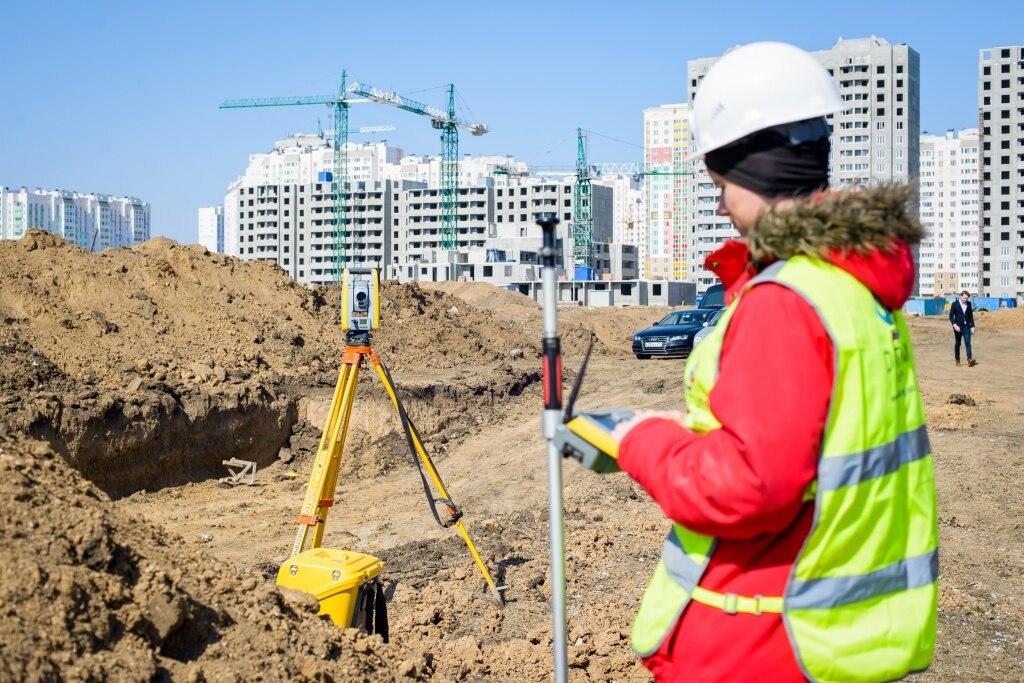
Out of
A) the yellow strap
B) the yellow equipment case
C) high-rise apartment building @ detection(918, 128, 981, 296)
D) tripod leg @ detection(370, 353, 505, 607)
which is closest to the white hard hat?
the yellow strap

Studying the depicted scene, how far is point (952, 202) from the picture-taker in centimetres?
12975

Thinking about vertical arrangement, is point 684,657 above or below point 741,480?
below

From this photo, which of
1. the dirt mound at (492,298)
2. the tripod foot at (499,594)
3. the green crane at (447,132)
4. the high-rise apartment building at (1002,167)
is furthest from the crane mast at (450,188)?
the tripod foot at (499,594)

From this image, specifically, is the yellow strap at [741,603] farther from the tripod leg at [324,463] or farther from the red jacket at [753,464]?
the tripod leg at [324,463]

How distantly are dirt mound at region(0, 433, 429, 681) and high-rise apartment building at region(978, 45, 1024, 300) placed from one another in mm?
90117

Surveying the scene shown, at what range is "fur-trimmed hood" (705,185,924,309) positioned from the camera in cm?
162

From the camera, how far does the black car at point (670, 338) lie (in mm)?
20016

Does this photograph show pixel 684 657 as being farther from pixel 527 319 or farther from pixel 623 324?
pixel 623 324

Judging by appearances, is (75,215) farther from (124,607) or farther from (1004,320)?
(124,607)

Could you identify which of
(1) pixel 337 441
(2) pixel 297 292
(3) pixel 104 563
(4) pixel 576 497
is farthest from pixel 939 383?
(3) pixel 104 563

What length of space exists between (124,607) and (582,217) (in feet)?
385

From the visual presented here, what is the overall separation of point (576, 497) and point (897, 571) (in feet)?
23.2

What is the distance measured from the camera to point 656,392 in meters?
14.9

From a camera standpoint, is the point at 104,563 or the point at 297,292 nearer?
the point at 104,563
